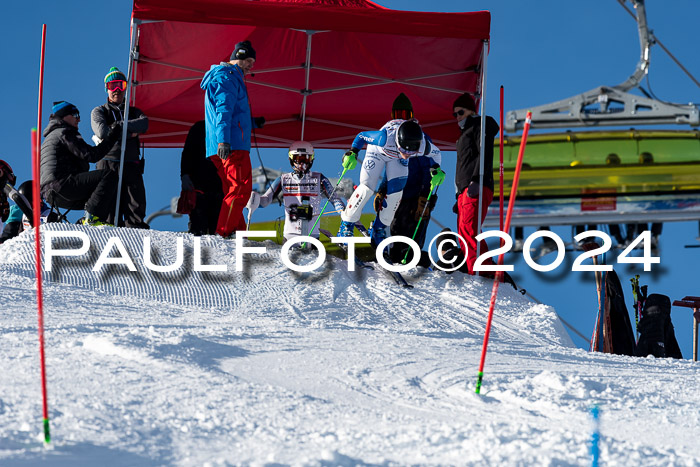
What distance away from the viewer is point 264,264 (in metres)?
6.79

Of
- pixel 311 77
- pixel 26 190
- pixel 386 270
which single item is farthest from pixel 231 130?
pixel 311 77

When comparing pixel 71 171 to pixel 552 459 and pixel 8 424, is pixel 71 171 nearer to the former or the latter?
pixel 8 424

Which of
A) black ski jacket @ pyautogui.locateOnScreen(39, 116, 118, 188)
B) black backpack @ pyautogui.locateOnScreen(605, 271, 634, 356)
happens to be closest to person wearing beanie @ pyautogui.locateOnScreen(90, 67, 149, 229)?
black ski jacket @ pyautogui.locateOnScreen(39, 116, 118, 188)

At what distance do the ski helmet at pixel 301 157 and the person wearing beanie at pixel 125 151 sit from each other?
4.03ft

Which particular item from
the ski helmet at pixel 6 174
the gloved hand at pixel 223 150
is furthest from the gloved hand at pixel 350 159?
the ski helmet at pixel 6 174

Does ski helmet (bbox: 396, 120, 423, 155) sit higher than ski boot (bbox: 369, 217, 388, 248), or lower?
higher

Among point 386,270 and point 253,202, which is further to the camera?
point 253,202

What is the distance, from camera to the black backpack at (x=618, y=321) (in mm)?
7535

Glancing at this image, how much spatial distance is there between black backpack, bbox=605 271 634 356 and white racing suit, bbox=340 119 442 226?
1843mm

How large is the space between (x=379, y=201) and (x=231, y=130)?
4.23ft

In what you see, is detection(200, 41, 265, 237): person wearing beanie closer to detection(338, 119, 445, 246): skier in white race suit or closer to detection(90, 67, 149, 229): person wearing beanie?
detection(90, 67, 149, 229): person wearing beanie

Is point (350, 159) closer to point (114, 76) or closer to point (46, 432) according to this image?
point (114, 76)

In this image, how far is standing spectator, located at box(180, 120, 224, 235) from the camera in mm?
7930

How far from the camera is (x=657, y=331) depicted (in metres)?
7.42
